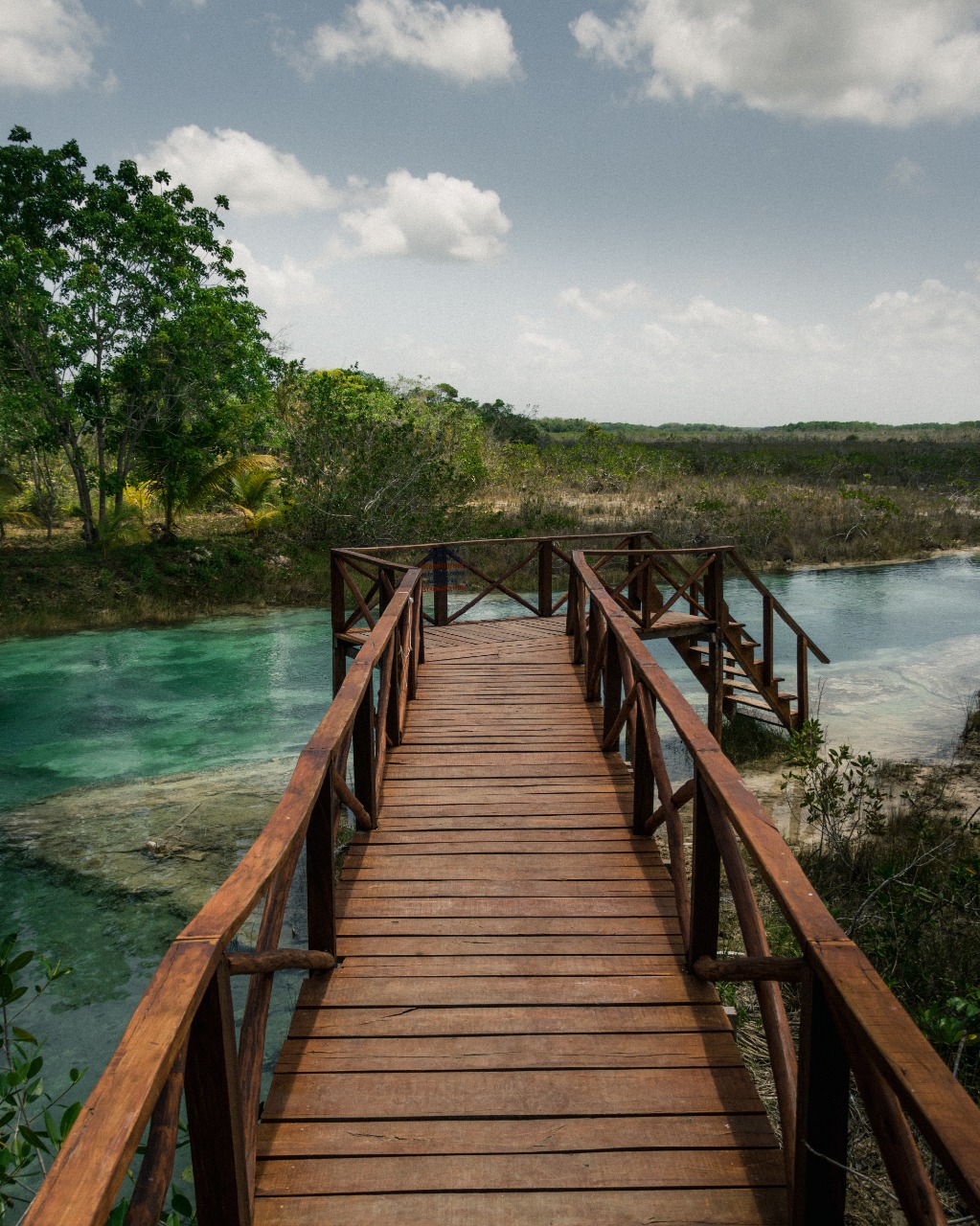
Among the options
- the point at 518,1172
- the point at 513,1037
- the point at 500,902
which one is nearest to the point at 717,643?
the point at 500,902

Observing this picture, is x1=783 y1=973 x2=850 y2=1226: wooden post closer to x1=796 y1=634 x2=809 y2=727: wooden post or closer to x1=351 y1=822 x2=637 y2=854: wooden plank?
x1=351 y1=822 x2=637 y2=854: wooden plank

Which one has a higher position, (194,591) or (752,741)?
(194,591)

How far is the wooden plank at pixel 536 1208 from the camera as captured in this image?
82.9 inches

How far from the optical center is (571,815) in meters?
4.62

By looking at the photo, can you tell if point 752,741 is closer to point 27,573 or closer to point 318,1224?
point 318,1224

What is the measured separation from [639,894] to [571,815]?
0.90 m

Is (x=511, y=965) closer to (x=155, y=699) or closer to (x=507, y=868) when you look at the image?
(x=507, y=868)

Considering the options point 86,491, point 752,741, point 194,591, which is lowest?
point 752,741

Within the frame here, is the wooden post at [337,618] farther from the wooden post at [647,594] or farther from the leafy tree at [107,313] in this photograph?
the leafy tree at [107,313]

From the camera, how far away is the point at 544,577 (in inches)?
421

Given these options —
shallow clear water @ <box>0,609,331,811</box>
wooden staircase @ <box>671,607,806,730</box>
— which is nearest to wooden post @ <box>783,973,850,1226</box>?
wooden staircase @ <box>671,607,806,730</box>

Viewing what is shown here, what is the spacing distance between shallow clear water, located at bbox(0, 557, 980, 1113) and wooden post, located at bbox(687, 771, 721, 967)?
3827mm

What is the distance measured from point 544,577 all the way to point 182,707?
5.92m

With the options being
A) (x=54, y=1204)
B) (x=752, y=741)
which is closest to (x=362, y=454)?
(x=752, y=741)
